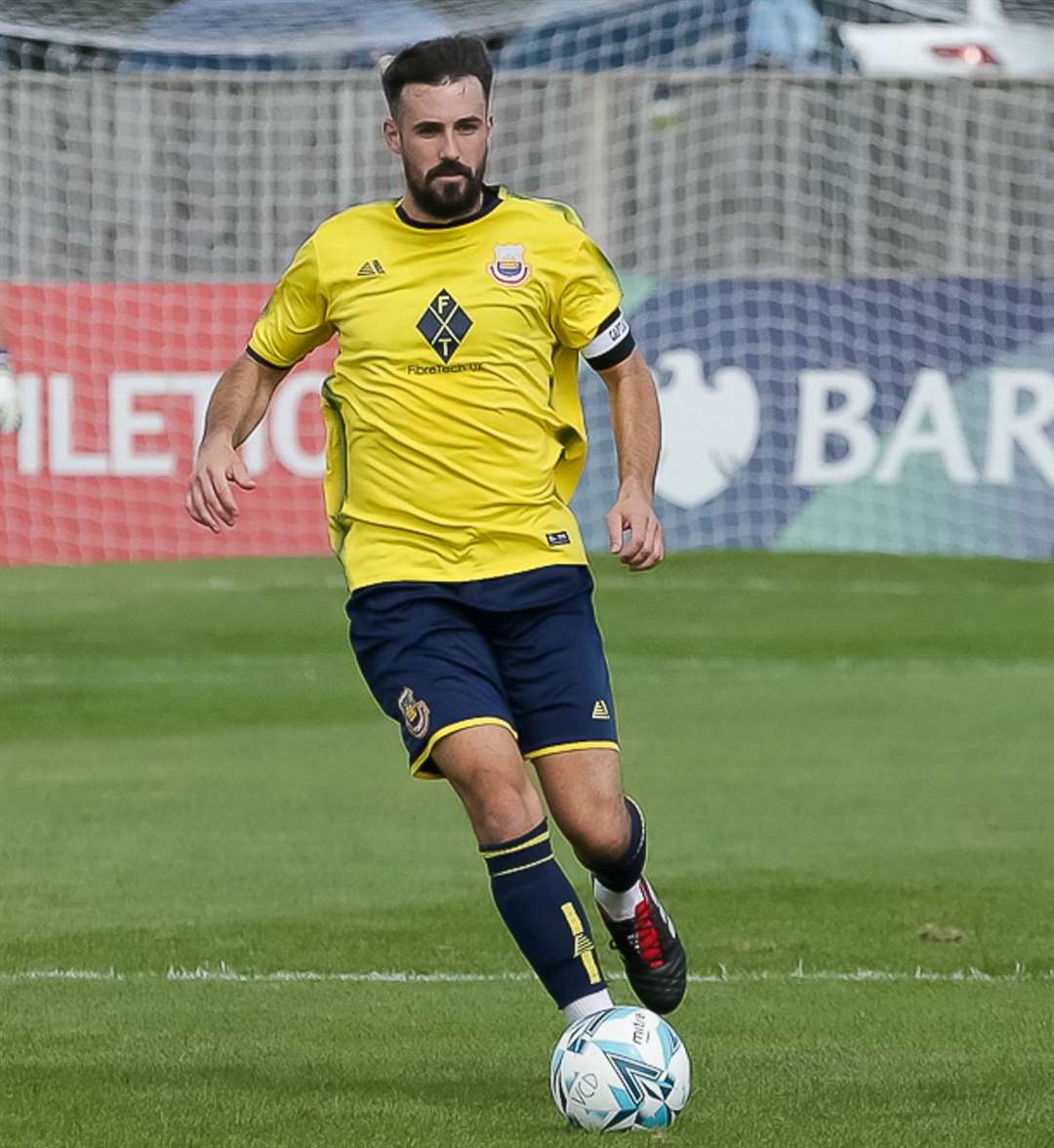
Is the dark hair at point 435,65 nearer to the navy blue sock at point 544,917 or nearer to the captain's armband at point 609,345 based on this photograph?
the captain's armband at point 609,345

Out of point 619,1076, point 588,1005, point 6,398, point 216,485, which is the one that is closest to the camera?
point 619,1076

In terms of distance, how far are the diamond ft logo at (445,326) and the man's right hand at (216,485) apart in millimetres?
479

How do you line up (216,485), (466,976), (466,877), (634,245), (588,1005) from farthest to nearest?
1. (634,245)
2. (466,877)
3. (466,976)
4. (216,485)
5. (588,1005)

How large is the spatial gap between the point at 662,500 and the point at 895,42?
27.1 ft

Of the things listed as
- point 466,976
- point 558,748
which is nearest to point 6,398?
point 466,976

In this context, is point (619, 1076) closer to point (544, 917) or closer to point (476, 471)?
point (544, 917)

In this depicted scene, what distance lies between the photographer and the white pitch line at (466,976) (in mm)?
7465

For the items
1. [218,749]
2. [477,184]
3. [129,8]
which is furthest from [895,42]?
[477,184]

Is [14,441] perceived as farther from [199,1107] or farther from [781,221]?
[199,1107]

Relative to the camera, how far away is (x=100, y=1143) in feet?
17.8

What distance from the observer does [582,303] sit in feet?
20.1

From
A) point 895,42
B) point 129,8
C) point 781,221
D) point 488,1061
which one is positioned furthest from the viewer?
point 895,42

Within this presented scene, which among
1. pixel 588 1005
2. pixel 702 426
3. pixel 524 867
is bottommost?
pixel 702 426

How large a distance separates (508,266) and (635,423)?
43 centimetres
